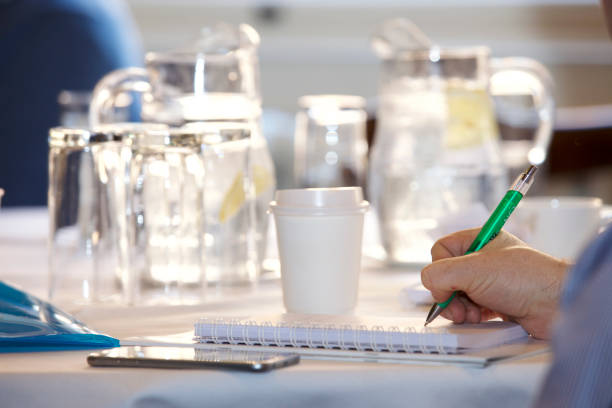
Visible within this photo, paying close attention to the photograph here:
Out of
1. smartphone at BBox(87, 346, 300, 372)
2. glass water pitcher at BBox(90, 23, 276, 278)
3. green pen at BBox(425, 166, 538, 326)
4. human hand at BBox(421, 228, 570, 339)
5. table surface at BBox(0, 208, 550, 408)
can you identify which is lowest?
table surface at BBox(0, 208, 550, 408)

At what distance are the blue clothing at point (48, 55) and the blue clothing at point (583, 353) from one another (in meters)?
2.36

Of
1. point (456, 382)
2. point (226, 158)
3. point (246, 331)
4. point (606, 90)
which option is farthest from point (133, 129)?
point (606, 90)

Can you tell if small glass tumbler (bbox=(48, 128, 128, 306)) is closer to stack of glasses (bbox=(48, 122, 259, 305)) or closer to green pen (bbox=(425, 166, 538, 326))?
stack of glasses (bbox=(48, 122, 259, 305))

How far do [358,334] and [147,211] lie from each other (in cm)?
38

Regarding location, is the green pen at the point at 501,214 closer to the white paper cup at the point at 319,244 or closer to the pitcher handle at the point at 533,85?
the white paper cup at the point at 319,244

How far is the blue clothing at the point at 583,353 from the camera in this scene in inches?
15.4

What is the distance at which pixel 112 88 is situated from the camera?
1019mm

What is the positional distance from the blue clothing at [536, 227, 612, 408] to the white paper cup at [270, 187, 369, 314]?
0.36 metres

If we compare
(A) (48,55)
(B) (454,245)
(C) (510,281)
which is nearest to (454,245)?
(B) (454,245)

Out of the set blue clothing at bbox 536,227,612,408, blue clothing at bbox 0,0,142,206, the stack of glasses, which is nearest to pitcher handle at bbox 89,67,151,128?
the stack of glasses

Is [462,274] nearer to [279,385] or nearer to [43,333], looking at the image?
[279,385]

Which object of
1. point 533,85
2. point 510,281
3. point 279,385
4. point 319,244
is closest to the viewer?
point 279,385

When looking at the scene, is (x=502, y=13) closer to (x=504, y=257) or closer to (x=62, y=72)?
(x=62, y=72)

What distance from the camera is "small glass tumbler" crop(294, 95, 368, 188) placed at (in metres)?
1.25
